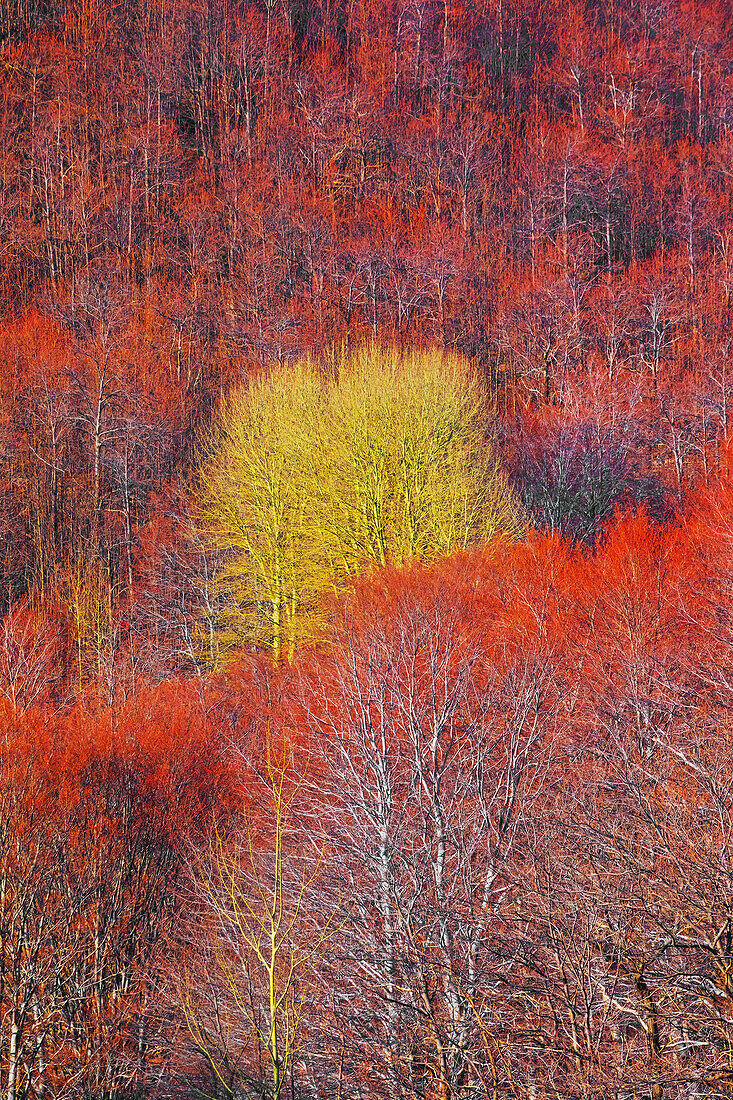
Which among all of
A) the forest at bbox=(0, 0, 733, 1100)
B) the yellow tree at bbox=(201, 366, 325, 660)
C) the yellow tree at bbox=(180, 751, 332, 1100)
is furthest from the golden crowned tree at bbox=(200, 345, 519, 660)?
the yellow tree at bbox=(180, 751, 332, 1100)

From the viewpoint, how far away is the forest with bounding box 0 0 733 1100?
1027cm

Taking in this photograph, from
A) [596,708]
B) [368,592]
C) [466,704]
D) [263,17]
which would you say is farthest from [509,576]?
[263,17]

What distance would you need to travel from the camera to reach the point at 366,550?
93.9ft

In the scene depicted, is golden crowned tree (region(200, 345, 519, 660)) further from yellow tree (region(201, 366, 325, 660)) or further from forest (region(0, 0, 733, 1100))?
forest (region(0, 0, 733, 1100))

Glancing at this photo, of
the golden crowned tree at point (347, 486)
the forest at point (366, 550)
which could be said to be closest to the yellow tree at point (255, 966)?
the forest at point (366, 550)

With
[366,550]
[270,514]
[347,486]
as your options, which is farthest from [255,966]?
[270,514]

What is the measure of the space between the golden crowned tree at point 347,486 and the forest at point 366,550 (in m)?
0.17

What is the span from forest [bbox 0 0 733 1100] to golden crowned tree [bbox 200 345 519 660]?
17cm

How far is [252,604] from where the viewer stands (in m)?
32.3

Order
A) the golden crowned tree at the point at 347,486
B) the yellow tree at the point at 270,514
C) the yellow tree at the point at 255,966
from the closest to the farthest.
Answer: the yellow tree at the point at 255,966 < the golden crowned tree at the point at 347,486 < the yellow tree at the point at 270,514

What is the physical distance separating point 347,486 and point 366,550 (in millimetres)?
2050

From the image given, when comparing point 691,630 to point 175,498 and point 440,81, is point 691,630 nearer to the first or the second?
point 175,498

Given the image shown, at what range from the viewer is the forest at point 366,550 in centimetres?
1027

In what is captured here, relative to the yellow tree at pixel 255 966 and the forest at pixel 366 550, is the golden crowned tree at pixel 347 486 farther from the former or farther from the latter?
the yellow tree at pixel 255 966
